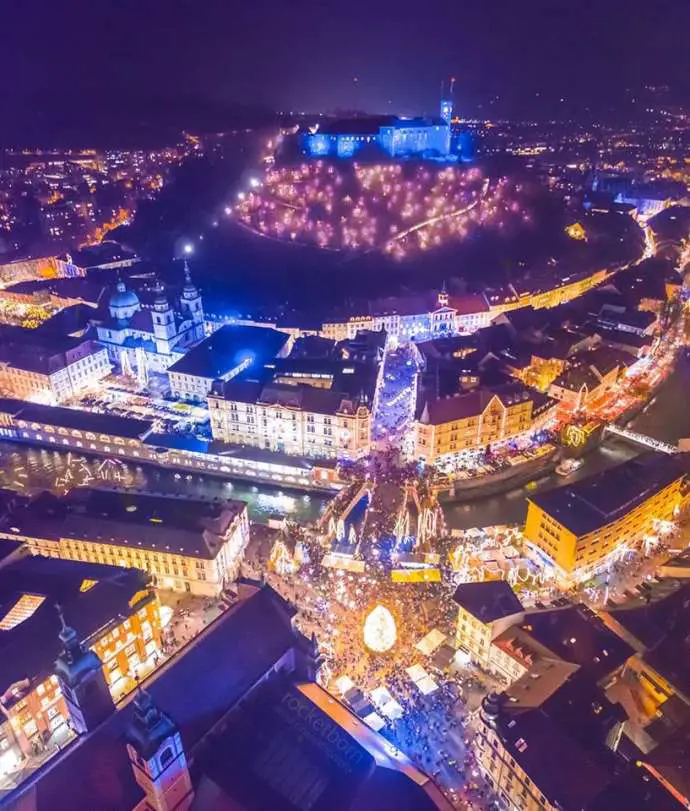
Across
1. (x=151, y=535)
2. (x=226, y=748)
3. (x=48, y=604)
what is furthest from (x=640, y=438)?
(x=48, y=604)

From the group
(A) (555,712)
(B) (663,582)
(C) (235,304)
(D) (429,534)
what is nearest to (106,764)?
(A) (555,712)

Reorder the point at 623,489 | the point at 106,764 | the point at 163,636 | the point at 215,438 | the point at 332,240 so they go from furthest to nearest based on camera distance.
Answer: the point at 332,240 < the point at 215,438 < the point at 623,489 < the point at 163,636 < the point at 106,764

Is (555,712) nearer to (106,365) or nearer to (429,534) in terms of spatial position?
(429,534)

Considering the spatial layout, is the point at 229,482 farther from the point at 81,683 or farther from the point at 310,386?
the point at 81,683

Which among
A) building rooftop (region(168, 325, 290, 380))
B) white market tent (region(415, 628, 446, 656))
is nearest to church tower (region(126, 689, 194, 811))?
white market tent (region(415, 628, 446, 656))

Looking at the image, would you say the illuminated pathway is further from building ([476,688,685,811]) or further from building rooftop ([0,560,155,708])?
building ([476,688,685,811])

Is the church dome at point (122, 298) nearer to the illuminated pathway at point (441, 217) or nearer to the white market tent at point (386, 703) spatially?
the illuminated pathway at point (441, 217)

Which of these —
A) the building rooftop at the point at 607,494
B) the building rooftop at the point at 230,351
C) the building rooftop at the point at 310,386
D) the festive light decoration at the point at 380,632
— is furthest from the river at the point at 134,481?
the building rooftop at the point at 607,494
